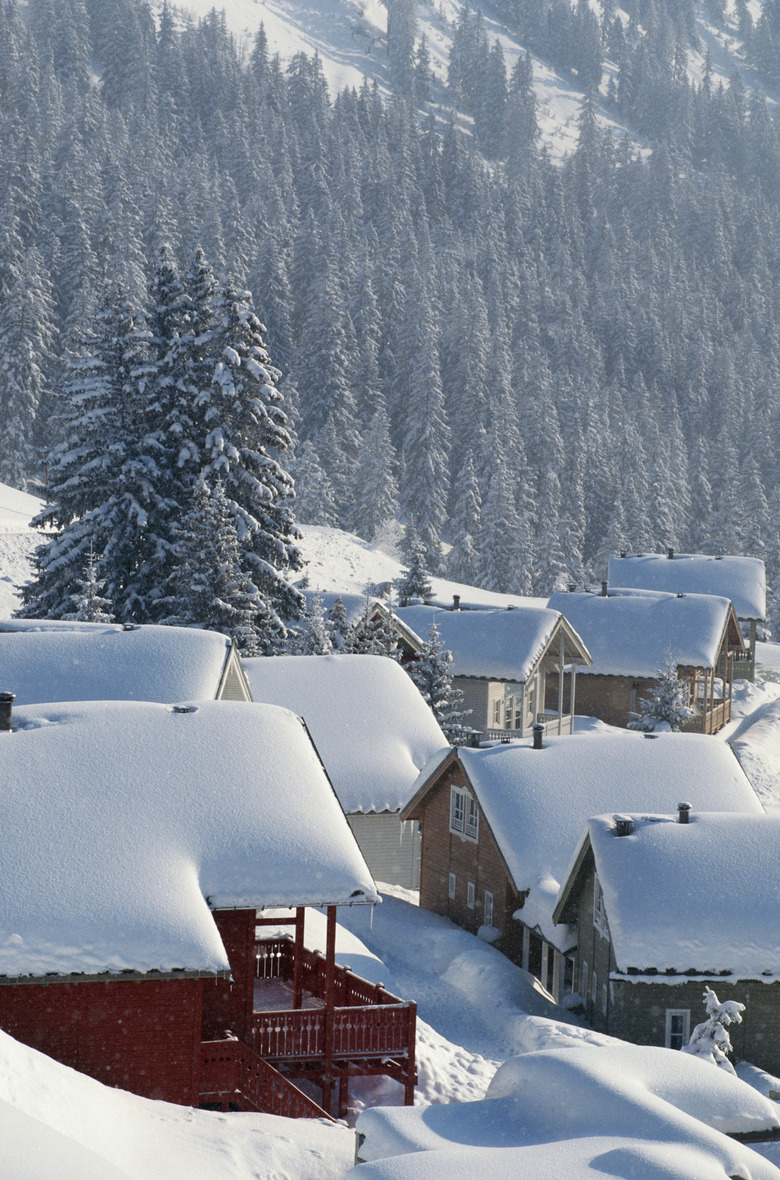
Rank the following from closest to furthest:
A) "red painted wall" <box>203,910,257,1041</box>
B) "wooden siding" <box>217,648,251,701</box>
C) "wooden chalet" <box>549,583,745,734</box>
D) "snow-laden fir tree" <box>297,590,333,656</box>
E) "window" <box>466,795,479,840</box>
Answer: "red painted wall" <box>203,910,257,1041</box> < "wooden siding" <box>217,648,251,701</box> < "window" <box>466,795,479,840</box> < "snow-laden fir tree" <box>297,590,333,656</box> < "wooden chalet" <box>549,583,745,734</box>

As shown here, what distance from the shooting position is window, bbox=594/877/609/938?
23734 mm

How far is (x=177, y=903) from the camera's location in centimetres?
1538

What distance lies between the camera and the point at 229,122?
175 metres

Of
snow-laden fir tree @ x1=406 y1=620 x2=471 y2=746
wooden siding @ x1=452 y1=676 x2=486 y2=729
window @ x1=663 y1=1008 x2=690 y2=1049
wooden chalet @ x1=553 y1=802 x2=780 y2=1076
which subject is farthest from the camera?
wooden siding @ x1=452 y1=676 x2=486 y2=729

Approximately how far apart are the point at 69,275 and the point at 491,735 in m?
73.1

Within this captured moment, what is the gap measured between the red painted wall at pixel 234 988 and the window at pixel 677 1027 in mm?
9057

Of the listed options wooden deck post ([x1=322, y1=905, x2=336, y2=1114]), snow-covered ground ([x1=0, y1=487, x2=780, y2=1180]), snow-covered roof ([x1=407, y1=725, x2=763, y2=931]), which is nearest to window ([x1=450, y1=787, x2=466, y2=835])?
snow-covered roof ([x1=407, y1=725, x2=763, y2=931])

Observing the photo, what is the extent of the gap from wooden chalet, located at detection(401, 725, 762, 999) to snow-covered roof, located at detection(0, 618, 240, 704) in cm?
734

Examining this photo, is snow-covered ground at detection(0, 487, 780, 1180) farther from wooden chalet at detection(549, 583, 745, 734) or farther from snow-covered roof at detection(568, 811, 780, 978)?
wooden chalet at detection(549, 583, 745, 734)

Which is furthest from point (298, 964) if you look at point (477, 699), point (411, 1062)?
point (477, 699)

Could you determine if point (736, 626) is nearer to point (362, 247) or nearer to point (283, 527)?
point (283, 527)

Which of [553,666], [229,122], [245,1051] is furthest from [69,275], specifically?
[245,1051]

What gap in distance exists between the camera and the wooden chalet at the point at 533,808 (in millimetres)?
27000

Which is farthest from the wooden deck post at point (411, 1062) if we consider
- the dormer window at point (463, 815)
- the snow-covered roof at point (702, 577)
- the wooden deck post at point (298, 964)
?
the snow-covered roof at point (702, 577)
